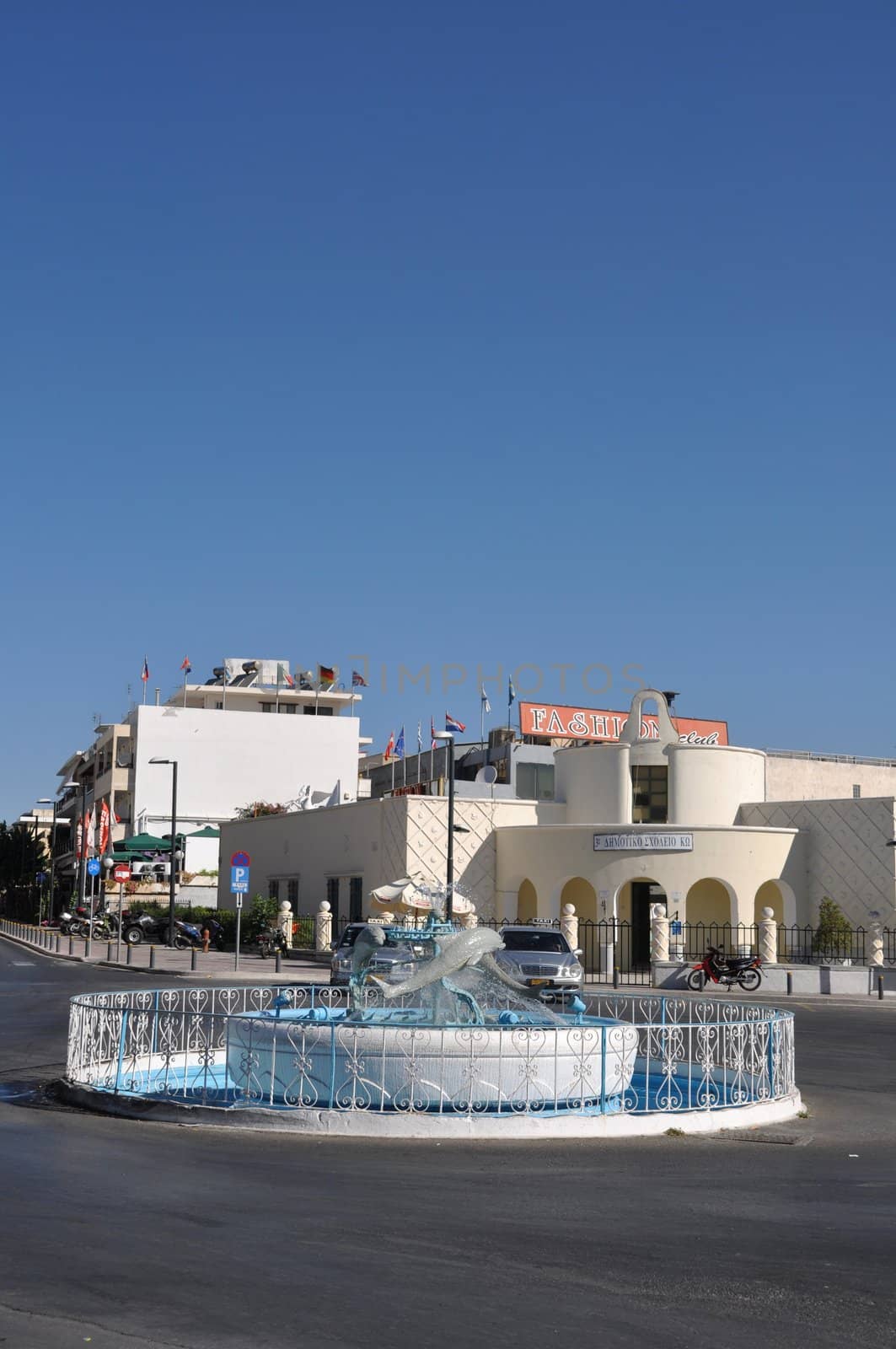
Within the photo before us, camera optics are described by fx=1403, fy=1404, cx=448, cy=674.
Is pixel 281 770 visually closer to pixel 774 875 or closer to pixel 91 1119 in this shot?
pixel 774 875

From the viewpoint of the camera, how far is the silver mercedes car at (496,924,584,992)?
28922 millimetres

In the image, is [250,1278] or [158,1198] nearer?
[250,1278]

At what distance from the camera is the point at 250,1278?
7609 millimetres

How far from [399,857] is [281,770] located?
124ft

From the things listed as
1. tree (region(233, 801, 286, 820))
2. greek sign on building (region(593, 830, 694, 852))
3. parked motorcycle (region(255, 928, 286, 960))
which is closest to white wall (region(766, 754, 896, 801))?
greek sign on building (region(593, 830, 694, 852))

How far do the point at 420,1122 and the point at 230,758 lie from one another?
73.7 m

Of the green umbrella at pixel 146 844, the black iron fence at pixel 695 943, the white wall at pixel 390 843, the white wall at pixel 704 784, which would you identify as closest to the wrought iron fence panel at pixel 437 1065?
the black iron fence at pixel 695 943

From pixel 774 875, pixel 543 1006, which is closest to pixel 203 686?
pixel 774 875

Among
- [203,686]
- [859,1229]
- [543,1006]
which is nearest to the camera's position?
[859,1229]

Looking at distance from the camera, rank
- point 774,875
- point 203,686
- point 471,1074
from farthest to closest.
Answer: point 203,686
point 774,875
point 471,1074

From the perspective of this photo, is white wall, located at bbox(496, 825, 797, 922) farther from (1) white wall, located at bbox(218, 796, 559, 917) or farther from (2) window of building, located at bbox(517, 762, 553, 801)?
(2) window of building, located at bbox(517, 762, 553, 801)

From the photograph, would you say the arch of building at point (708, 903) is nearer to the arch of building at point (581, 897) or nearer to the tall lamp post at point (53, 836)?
the arch of building at point (581, 897)

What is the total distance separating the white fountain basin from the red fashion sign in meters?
59.3

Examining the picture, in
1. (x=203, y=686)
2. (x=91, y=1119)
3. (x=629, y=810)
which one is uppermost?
(x=203, y=686)
